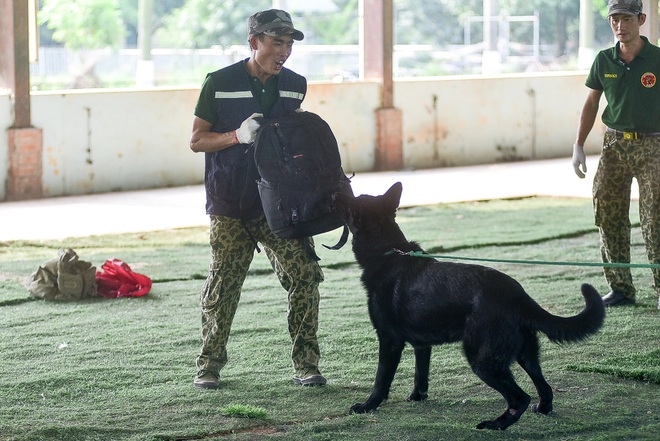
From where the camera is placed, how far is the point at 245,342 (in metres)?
6.73

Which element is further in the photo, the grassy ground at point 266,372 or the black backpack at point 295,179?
the black backpack at point 295,179

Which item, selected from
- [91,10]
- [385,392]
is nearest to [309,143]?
[385,392]

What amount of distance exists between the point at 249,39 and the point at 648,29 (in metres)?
15.1

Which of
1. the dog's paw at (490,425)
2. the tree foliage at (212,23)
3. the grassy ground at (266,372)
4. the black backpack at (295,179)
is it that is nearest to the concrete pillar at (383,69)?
the grassy ground at (266,372)

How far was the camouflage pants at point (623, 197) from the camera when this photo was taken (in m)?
7.23

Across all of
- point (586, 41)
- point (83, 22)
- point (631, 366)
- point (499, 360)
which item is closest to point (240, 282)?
point (499, 360)

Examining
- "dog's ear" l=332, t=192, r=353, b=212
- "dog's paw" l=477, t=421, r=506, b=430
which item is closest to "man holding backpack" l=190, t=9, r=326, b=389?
"dog's ear" l=332, t=192, r=353, b=212

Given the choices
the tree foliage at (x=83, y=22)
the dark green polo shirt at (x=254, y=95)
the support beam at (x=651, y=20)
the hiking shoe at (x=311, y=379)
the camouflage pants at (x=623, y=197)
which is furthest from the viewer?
the tree foliage at (x=83, y=22)

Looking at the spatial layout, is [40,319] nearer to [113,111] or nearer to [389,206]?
[389,206]

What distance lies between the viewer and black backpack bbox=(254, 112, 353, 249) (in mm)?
5203

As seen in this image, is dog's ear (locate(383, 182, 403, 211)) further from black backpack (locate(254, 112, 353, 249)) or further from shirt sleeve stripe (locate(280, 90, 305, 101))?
shirt sleeve stripe (locate(280, 90, 305, 101))

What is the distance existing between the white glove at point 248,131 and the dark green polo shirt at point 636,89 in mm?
3015

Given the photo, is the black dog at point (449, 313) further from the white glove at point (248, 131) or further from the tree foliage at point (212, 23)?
the tree foliage at point (212, 23)

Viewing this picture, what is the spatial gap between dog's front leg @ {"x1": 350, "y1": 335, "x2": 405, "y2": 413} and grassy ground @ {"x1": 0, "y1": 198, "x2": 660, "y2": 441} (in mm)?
58
